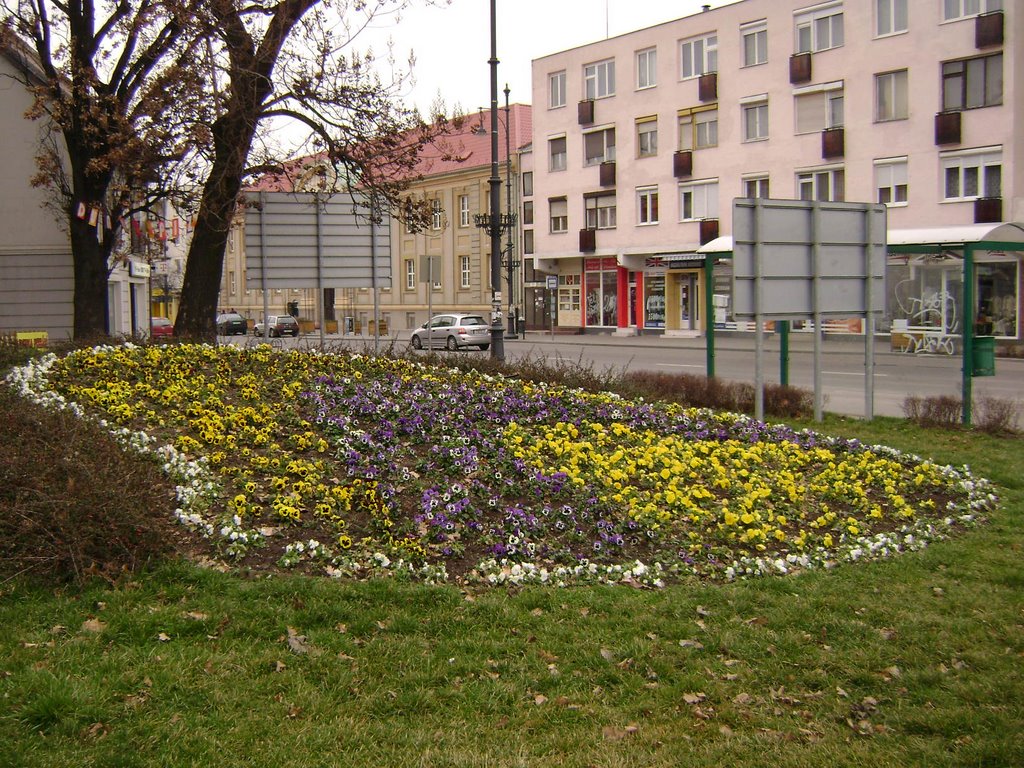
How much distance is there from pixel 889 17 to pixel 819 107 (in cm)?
406

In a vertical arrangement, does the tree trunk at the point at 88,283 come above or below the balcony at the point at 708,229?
below

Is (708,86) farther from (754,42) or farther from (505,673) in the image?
(505,673)

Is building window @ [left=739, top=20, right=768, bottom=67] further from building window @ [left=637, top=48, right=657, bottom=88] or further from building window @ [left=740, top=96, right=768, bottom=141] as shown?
building window @ [left=637, top=48, right=657, bottom=88]

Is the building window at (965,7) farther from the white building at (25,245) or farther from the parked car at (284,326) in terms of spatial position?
the parked car at (284,326)

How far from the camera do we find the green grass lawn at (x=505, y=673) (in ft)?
13.5

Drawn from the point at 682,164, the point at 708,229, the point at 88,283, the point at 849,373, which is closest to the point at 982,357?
the point at 849,373

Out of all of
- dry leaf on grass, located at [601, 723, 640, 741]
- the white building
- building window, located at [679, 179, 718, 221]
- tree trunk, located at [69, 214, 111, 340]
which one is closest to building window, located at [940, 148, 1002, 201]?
building window, located at [679, 179, 718, 221]

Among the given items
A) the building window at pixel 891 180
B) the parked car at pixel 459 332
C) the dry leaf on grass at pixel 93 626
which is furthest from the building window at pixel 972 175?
the dry leaf on grass at pixel 93 626

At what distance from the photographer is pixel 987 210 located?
34594mm

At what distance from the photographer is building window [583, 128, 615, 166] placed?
48406 mm

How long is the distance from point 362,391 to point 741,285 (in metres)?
5.05

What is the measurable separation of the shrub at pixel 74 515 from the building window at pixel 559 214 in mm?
45577

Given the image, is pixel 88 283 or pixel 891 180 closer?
pixel 88 283

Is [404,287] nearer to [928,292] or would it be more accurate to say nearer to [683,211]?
[683,211]
